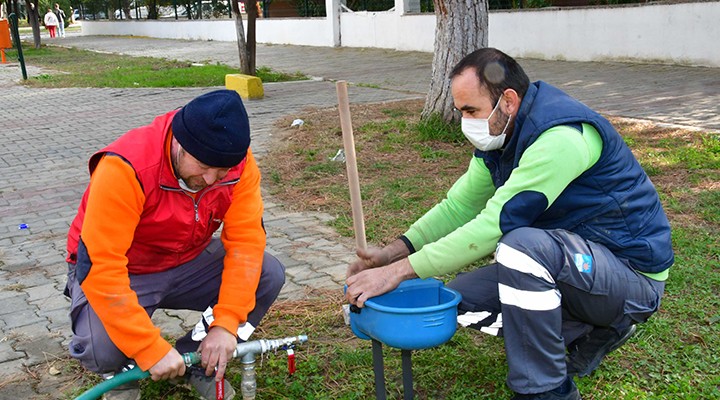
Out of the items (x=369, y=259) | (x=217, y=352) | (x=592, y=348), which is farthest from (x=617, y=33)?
(x=217, y=352)

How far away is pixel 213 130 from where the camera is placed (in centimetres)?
244

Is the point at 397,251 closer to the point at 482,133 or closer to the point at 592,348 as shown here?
the point at 482,133

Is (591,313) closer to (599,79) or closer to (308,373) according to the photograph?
(308,373)

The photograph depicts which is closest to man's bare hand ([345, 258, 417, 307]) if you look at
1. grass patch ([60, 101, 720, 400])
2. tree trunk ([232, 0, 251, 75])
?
grass patch ([60, 101, 720, 400])

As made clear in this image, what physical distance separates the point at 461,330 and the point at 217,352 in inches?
49.1

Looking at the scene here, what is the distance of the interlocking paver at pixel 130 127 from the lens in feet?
12.5

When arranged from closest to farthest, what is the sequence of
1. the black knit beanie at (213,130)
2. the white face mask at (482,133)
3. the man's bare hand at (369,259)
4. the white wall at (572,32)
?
the black knit beanie at (213,130) → the white face mask at (482,133) → the man's bare hand at (369,259) → the white wall at (572,32)

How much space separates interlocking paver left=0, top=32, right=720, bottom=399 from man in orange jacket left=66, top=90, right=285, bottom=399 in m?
0.65

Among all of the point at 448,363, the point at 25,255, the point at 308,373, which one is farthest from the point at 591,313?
the point at 25,255

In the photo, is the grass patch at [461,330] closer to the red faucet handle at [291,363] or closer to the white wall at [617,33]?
the red faucet handle at [291,363]

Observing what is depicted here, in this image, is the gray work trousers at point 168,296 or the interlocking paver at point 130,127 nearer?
the gray work trousers at point 168,296

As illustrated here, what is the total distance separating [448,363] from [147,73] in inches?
541

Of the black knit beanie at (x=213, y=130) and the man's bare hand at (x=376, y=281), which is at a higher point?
the black knit beanie at (x=213, y=130)

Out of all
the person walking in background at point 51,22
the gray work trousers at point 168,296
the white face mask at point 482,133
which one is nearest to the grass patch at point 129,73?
the gray work trousers at point 168,296
